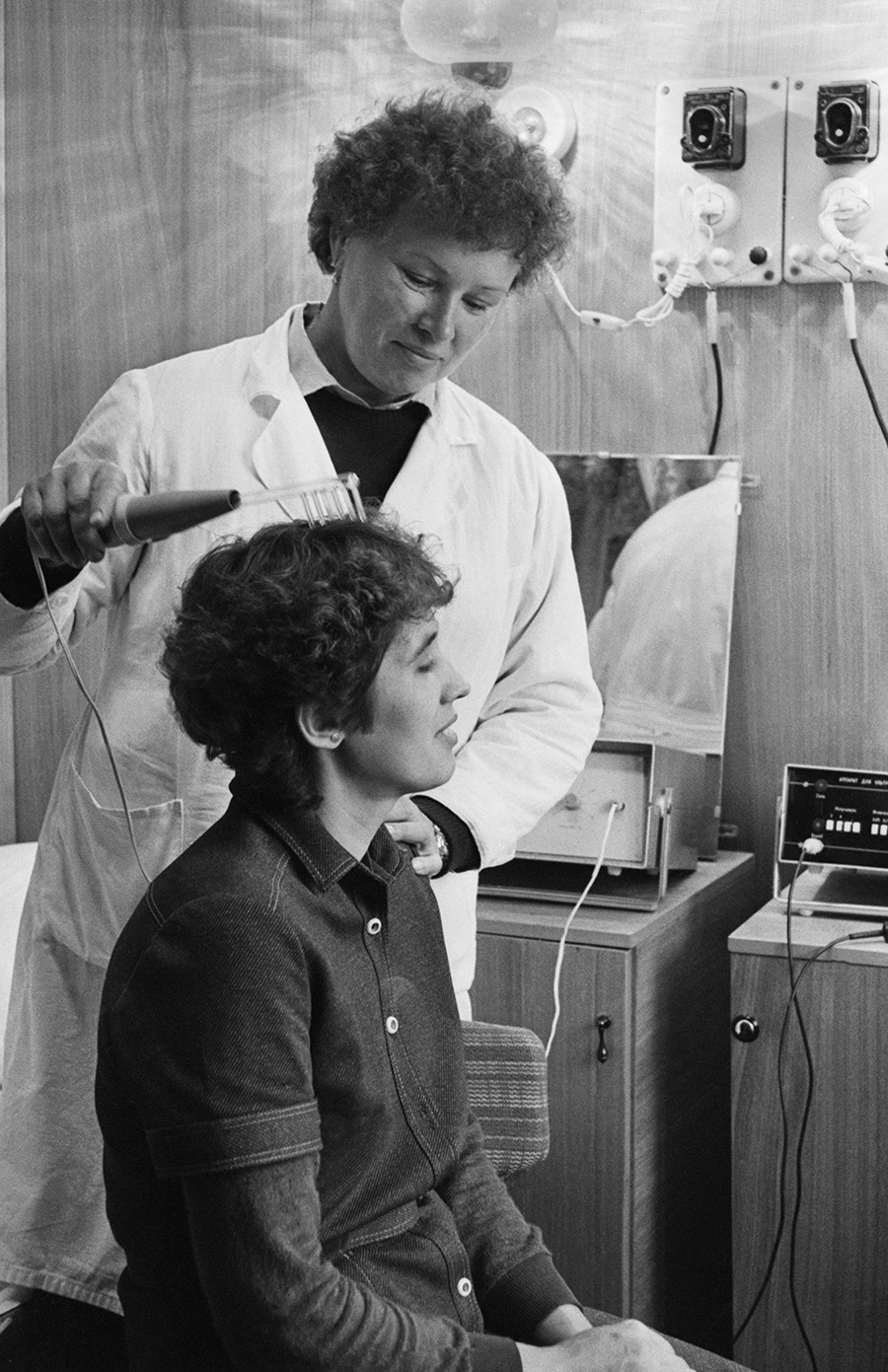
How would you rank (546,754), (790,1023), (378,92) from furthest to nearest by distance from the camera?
1. (378,92)
2. (790,1023)
3. (546,754)

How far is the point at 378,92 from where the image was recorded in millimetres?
2740

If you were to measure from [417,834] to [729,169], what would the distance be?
55.4 inches

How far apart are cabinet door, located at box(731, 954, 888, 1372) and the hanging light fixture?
1.38m

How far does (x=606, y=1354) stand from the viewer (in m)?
1.25

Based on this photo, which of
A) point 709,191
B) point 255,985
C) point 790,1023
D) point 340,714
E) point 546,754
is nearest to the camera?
point 255,985

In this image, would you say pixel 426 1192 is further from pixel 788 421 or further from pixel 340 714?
pixel 788 421

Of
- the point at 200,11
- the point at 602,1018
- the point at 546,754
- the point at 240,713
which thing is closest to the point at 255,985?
the point at 240,713

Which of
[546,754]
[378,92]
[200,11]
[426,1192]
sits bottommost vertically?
[426,1192]

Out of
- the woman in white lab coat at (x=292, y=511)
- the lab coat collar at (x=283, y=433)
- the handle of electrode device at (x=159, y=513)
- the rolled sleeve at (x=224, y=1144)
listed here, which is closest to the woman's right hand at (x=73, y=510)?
the handle of electrode device at (x=159, y=513)

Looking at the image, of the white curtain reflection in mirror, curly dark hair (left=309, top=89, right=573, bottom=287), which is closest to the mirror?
the white curtain reflection in mirror

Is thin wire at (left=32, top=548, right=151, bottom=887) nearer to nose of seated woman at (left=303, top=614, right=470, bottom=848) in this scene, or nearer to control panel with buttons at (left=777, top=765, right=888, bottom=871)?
nose of seated woman at (left=303, top=614, right=470, bottom=848)

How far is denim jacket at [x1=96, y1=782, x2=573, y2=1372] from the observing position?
1169 millimetres

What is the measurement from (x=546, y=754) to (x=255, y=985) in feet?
2.07

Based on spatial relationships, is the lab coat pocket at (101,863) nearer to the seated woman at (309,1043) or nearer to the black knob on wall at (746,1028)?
the seated woman at (309,1043)
